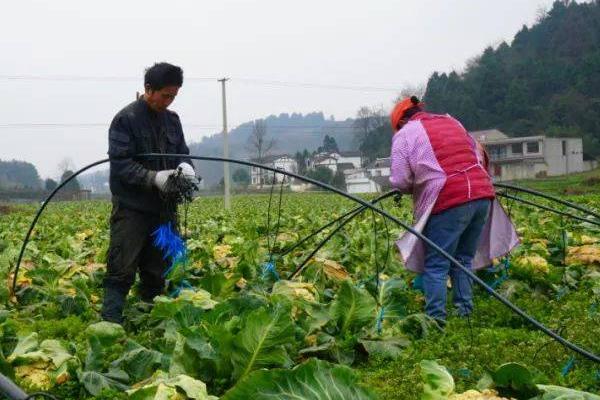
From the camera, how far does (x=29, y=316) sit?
506cm

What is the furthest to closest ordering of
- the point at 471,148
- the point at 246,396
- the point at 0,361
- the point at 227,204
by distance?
the point at 227,204 < the point at 471,148 < the point at 0,361 < the point at 246,396

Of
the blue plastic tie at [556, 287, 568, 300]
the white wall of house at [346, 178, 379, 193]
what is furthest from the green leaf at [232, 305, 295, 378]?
the white wall of house at [346, 178, 379, 193]

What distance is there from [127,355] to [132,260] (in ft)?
3.69

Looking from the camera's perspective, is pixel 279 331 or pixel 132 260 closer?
pixel 279 331

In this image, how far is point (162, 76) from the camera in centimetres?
421

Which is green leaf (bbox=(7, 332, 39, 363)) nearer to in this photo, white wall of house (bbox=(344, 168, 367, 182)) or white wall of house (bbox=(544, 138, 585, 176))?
white wall of house (bbox=(544, 138, 585, 176))

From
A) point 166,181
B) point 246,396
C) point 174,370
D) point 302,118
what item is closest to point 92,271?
point 166,181

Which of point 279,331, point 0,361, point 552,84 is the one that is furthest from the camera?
point 552,84

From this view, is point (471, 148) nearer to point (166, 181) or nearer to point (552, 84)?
point (166, 181)

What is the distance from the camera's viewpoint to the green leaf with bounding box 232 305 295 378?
307cm

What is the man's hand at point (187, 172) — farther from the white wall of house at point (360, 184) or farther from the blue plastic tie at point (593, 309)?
the white wall of house at point (360, 184)

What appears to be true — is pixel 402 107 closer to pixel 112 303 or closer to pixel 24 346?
pixel 112 303

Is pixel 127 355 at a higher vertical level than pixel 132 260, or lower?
lower

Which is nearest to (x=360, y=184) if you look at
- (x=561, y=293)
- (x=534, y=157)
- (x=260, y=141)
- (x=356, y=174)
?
(x=356, y=174)
